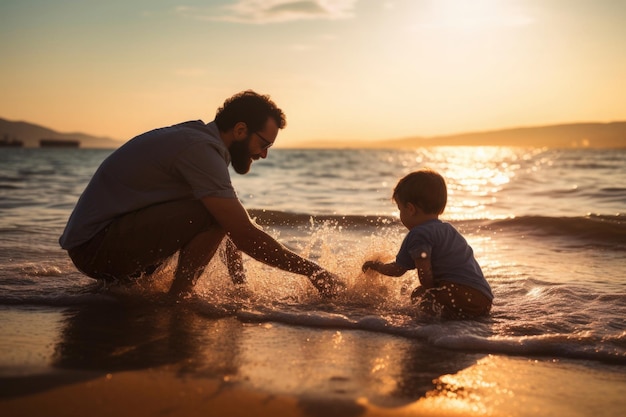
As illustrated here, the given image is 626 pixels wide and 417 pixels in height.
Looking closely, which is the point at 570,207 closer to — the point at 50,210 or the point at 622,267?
the point at 622,267

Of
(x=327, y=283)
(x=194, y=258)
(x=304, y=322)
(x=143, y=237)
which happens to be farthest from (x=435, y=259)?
(x=143, y=237)

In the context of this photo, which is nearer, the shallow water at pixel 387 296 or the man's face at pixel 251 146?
the shallow water at pixel 387 296

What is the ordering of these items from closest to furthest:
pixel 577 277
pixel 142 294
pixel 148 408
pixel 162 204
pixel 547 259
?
pixel 148 408
pixel 162 204
pixel 142 294
pixel 577 277
pixel 547 259

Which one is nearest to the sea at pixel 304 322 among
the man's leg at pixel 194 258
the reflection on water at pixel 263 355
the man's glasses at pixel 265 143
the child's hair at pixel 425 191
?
the reflection on water at pixel 263 355

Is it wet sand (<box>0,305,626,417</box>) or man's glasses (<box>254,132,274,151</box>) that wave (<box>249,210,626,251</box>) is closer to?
man's glasses (<box>254,132,274,151</box>)

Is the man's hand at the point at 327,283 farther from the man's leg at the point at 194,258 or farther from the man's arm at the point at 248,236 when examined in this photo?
the man's leg at the point at 194,258

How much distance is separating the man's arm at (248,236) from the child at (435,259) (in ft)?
2.60

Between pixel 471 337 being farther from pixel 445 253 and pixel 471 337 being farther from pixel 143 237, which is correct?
pixel 143 237

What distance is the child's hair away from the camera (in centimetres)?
444

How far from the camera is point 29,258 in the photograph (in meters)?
6.71

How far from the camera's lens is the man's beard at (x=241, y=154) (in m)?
4.57

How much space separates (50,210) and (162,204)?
8.61m

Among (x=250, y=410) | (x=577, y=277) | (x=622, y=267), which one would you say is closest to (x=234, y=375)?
(x=250, y=410)

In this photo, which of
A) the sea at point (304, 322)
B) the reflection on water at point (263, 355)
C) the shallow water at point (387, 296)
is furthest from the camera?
the shallow water at point (387, 296)
